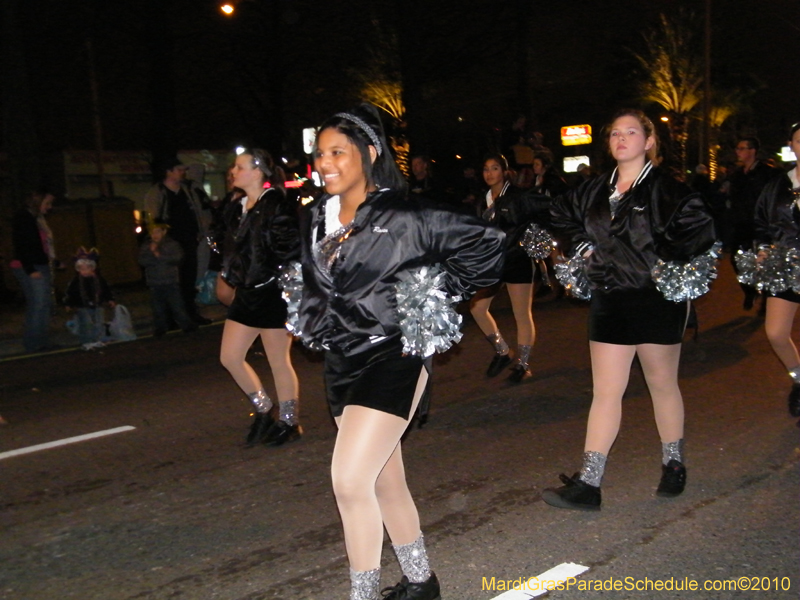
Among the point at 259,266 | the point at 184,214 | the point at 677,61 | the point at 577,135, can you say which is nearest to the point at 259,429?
the point at 259,266

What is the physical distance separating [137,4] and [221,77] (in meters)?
7.12

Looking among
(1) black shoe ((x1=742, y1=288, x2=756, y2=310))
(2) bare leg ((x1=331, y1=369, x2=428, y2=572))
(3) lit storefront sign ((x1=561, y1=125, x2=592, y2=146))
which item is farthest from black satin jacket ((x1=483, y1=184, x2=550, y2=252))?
(3) lit storefront sign ((x1=561, y1=125, x2=592, y2=146))

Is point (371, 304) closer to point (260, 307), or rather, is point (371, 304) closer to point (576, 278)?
point (576, 278)

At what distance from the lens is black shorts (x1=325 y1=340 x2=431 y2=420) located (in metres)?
3.30

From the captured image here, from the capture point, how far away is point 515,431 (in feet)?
20.8

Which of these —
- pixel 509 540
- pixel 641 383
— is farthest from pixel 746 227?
pixel 509 540

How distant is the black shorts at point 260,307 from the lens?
584cm

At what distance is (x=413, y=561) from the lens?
11.8 feet

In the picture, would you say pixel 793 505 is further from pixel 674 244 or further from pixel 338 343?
pixel 338 343

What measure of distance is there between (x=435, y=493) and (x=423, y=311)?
2096 millimetres

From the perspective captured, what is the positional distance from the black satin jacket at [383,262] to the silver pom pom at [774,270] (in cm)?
303

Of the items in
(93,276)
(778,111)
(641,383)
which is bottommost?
(641,383)

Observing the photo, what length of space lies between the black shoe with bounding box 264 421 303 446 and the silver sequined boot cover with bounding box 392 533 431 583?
8.79ft

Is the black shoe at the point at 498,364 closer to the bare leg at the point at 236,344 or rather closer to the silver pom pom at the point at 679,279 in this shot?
the bare leg at the point at 236,344
